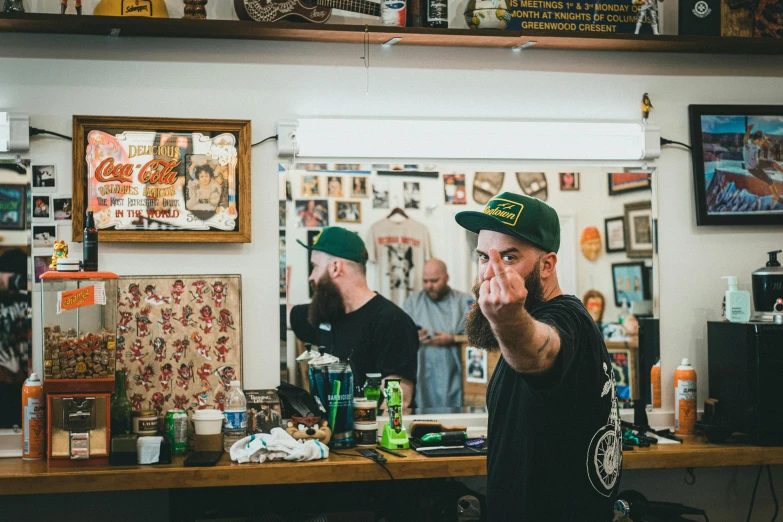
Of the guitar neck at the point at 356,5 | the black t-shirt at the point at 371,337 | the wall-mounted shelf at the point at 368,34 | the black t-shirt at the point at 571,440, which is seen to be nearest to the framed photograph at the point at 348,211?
the black t-shirt at the point at 371,337

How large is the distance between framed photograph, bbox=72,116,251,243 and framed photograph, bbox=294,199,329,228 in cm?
21

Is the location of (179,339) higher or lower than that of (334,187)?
lower

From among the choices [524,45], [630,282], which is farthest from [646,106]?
[630,282]

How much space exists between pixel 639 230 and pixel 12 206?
2.59 m

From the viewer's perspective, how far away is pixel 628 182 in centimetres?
359

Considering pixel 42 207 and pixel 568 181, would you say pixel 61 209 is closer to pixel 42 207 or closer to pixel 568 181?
pixel 42 207

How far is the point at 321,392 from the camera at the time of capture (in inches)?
125

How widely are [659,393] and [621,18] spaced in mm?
1620

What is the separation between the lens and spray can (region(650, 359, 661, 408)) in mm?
3572

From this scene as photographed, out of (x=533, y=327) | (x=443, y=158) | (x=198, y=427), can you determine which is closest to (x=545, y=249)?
(x=533, y=327)

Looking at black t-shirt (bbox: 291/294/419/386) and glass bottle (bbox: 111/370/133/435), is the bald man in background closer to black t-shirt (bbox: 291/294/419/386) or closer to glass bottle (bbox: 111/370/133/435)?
black t-shirt (bbox: 291/294/419/386)

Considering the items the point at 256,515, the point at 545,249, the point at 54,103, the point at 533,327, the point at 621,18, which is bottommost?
the point at 256,515

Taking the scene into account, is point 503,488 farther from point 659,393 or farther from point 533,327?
point 659,393

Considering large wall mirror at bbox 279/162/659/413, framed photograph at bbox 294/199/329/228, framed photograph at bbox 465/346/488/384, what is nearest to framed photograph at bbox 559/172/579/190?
large wall mirror at bbox 279/162/659/413
